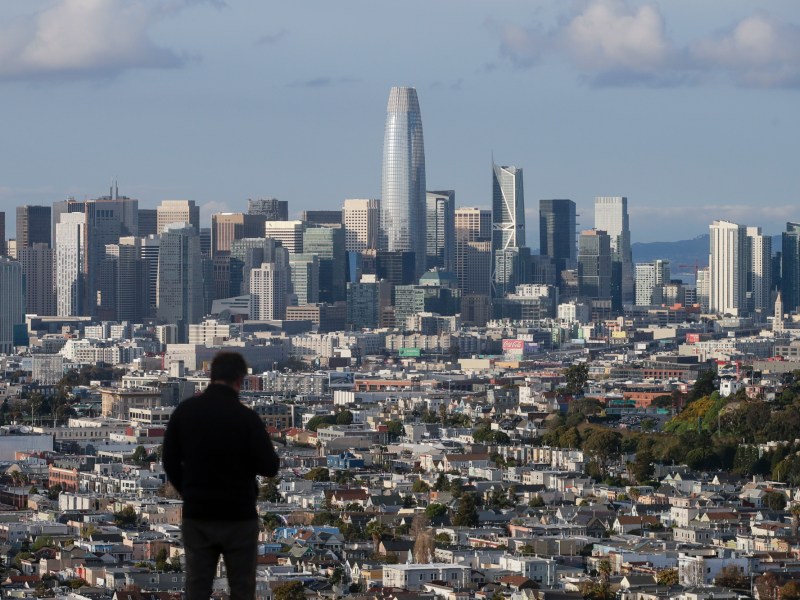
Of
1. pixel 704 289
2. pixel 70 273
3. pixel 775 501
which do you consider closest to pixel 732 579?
pixel 775 501

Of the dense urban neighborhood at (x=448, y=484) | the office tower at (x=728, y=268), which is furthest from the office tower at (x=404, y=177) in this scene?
the dense urban neighborhood at (x=448, y=484)

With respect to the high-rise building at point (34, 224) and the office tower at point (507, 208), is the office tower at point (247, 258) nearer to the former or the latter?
Answer: the high-rise building at point (34, 224)

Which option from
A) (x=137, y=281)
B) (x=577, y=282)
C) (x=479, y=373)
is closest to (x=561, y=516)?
(x=479, y=373)

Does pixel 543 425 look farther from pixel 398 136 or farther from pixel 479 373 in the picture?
pixel 398 136

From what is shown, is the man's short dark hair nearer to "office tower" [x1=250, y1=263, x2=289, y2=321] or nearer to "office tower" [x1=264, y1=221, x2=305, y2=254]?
"office tower" [x1=250, y1=263, x2=289, y2=321]

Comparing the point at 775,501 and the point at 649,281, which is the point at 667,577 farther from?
the point at 649,281

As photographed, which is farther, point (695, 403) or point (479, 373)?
point (479, 373)

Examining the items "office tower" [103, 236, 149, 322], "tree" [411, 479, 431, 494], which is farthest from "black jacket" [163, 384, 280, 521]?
"office tower" [103, 236, 149, 322]

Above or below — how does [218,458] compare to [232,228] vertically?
below
